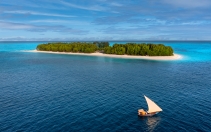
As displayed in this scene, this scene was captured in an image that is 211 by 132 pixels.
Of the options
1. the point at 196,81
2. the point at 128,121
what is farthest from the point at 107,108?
the point at 196,81

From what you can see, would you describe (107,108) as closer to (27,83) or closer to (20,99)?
(20,99)

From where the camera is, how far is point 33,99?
55125mm

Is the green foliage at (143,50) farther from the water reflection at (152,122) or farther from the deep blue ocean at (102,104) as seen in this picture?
the water reflection at (152,122)

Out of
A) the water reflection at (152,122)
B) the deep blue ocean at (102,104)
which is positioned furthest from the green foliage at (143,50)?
the water reflection at (152,122)

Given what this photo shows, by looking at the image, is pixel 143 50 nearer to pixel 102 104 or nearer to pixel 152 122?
pixel 102 104

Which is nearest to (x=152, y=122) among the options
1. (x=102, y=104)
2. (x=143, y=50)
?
(x=102, y=104)

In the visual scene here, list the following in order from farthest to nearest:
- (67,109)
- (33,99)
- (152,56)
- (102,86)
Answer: (152,56) → (102,86) → (33,99) → (67,109)

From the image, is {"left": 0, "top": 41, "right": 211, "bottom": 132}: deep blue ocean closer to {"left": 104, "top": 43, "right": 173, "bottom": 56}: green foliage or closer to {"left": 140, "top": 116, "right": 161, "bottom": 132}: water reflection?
{"left": 140, "top": 116, "right": 161, "bottom": 132}: water reflection

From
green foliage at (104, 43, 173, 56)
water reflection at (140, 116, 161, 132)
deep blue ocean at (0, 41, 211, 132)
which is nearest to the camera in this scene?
water reflection at (140, 116, 161, 132)

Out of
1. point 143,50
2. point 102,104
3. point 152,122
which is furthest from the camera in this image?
point 143,50

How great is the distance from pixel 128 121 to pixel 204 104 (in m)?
22.4

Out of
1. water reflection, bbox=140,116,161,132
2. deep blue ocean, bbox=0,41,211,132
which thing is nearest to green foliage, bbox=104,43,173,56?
deep blue ocean, bbox=0,41,211,132

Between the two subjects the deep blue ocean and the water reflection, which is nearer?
the water reflection

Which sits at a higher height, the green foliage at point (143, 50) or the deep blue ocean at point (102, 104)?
the green foliage at point (143, 50)
